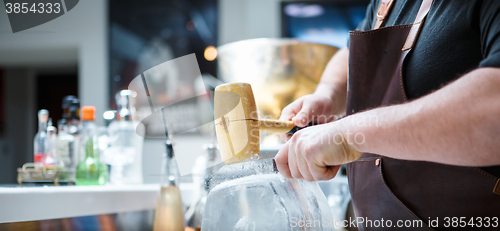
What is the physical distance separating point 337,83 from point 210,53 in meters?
1.91

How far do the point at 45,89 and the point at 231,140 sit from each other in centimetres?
461

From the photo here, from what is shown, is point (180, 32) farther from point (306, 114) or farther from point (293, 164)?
point (293, 164)

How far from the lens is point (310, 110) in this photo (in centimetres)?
76

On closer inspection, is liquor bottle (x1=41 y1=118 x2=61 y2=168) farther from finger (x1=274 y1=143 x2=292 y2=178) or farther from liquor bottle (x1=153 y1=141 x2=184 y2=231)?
finger (x1=274 y1=143 x2=292 y2=178)

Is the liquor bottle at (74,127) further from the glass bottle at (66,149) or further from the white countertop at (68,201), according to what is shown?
the white countertop at (68,201)

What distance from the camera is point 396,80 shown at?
0.64 meters

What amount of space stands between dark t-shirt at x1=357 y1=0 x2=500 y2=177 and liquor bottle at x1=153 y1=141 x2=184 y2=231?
A: 1.90 ft

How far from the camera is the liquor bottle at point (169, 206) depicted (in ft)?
2.81

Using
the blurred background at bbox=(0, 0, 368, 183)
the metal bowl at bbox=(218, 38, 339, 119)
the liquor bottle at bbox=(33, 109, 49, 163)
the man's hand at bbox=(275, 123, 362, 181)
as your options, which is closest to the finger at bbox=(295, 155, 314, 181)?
the man's hand at bbox=(275, 123, 362, 181)

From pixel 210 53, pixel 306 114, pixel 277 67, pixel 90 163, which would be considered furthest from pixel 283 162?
pixel 210 53

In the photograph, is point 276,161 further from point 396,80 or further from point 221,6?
point 221,6

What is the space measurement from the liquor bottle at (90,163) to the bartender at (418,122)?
626 mm

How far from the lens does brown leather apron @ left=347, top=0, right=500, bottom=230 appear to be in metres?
0.59

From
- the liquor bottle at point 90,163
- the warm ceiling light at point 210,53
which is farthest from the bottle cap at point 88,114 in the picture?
the warm ceiling light at point 210,53
